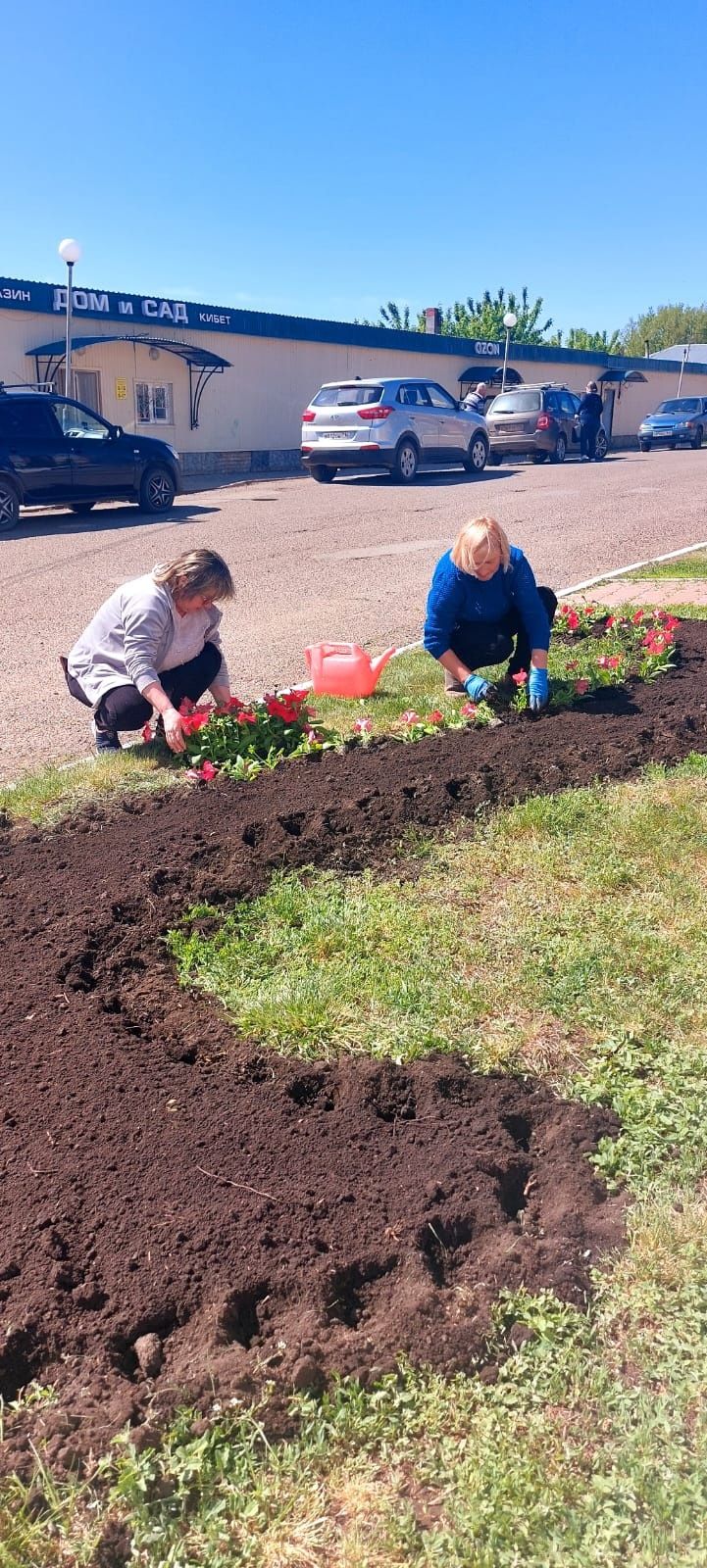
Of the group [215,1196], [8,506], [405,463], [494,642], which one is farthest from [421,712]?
[405,463]

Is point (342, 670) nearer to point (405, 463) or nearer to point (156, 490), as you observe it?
point (156, 490)

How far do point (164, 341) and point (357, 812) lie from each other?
2106cm

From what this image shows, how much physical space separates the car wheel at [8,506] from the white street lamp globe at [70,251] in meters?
6.49

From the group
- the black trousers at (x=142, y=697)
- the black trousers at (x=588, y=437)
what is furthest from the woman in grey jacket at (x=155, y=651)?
the black trousers at (x=588, y=437)

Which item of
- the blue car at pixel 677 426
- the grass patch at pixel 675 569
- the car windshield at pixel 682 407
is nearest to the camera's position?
the grass patch at pixel 675 569

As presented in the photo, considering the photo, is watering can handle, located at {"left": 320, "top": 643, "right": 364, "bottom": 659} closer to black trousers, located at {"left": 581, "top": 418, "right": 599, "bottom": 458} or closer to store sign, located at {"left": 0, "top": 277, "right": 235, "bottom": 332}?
store sign, located at {"left": 0, "top": 277, "right": 235, "bottom": 332}

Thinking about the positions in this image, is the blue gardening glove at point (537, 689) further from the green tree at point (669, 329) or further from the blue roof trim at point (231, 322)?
the green tree at point (669, 329)

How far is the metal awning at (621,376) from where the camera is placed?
3862 centimetres

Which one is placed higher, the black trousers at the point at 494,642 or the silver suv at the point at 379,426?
the silver suv at the point at 379,426

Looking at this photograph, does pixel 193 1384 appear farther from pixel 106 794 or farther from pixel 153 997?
pixel 106 794

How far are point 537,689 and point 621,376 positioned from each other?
124ft

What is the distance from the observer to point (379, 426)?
61.6 ft

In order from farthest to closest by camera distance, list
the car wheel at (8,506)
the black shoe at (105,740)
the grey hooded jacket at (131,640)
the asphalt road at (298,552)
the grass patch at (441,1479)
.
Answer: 1. the car wheel at (8,506)
2. the asphalt road at (298,552)
3. the black shoe at (105,740)
4. the grey hooded jacket at (131,640)
5. the grass patch at (441,1479)

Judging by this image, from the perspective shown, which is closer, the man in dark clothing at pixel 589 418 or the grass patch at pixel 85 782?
the grass patch at pixel 85 782
